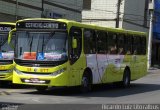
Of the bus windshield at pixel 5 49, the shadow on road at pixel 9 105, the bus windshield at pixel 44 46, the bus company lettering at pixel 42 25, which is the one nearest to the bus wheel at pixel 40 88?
the bus windshield at pixel 5 49

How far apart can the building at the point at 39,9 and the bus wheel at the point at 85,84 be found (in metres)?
10.7

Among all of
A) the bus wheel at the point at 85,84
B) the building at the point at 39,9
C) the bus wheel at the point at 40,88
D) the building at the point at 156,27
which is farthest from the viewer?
the building at the point at 156,27

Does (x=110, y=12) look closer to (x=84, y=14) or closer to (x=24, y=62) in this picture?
(x=84, y=14)

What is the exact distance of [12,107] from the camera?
14.5 meters

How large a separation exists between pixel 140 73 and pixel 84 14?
25836 millimetres

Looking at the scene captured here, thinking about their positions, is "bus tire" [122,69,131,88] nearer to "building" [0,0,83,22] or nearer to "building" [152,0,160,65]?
"building" [0,0,83,22]

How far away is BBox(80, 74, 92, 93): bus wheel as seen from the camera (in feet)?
65.4

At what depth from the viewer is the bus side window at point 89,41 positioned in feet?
65.4

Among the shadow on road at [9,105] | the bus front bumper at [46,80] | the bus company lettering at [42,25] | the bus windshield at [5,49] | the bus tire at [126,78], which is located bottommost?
the bus tire at [126,78]

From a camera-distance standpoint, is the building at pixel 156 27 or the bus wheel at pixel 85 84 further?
the building at pixel 156 27

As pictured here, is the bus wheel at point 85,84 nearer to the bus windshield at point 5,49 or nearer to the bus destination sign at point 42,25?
the bus destination sign at point 42,25

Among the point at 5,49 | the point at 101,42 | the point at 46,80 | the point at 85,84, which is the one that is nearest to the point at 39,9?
the point at 5,49

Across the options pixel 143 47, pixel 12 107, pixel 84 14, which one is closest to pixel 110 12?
pixel 84 14

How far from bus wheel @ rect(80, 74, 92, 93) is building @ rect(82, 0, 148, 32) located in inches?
1073
